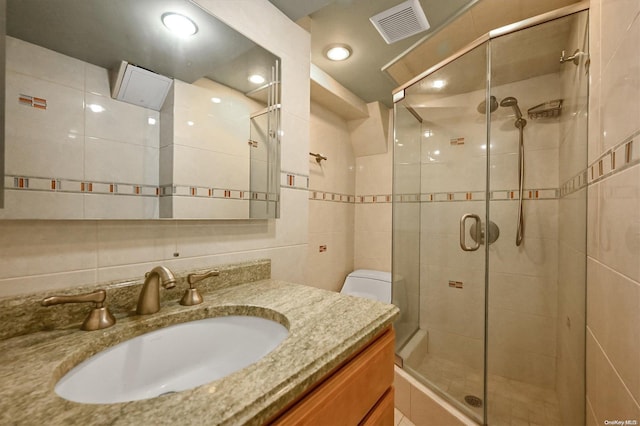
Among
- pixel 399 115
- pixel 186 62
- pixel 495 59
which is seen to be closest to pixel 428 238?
pixel 399 115

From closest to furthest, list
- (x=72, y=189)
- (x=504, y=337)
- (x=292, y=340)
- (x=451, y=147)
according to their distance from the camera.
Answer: (x=292, y=340), (x=72, y=189), (x=504, y=337), (x=451, y=147)

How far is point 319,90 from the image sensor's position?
1885 millimetres

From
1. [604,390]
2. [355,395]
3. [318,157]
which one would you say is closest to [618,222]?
[604,390]

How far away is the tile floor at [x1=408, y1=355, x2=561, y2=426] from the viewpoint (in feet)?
4.22

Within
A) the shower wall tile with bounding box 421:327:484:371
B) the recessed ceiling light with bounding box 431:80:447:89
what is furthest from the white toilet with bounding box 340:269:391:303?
the recessed ceiling light with bounding box 431:80:447:89

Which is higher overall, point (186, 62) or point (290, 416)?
point (186, 62)

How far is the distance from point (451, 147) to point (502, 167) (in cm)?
34

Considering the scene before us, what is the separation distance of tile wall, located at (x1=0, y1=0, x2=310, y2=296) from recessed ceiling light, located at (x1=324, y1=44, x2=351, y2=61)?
1.09ft

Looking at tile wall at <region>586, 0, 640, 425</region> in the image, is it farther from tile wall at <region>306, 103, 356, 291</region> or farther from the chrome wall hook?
tile wall at <region>306, 103, 356, 291</region>

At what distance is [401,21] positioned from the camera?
131 centimetres

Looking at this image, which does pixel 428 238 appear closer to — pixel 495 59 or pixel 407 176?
pixel 407 176

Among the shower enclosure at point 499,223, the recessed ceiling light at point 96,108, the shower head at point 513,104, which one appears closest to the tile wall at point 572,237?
the shower enclosure at point 499,223

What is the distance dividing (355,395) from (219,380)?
0.32 m

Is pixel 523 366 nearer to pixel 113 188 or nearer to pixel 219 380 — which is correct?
pixel 219 380
